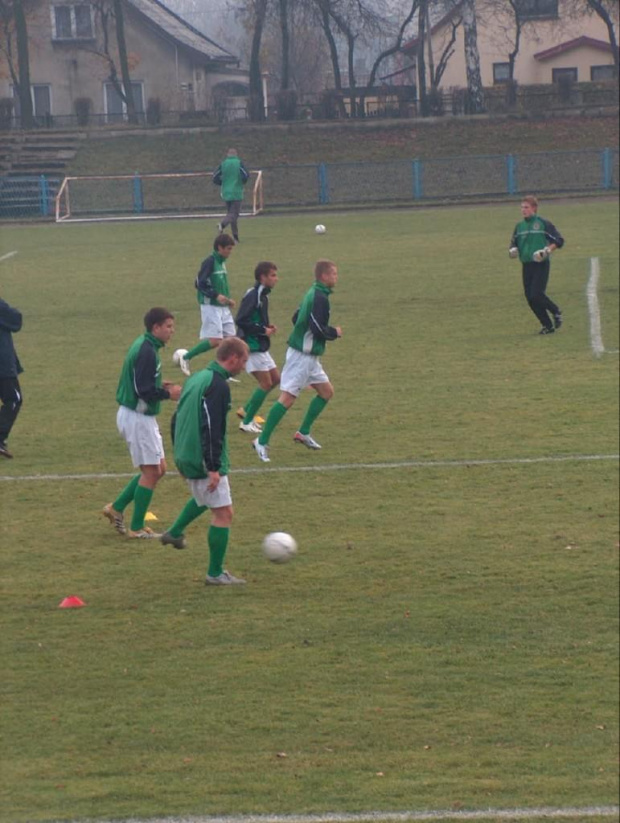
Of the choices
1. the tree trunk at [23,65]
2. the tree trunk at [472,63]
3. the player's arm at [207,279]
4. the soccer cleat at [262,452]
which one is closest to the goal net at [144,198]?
the tree trunk at [23,65]

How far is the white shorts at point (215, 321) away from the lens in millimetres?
16391

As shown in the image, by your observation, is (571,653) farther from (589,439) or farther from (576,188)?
(576,188)

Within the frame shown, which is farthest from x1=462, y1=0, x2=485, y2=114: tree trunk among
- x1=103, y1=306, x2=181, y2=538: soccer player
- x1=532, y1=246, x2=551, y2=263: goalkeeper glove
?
x1=103, y1=306, x2=181, y2=538: soccer player

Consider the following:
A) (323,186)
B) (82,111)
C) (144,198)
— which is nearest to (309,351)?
(323,186)

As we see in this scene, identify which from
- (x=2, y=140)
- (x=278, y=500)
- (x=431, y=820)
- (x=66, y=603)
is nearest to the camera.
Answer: (x=431, y=820)

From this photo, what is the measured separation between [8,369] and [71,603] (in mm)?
4165

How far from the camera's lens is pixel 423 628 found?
8.46 m

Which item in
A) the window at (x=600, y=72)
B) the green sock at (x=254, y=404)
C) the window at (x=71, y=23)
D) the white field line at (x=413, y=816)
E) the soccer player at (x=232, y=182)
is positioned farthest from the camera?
the window at (x=600, y=72)

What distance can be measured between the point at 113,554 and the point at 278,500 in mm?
1866

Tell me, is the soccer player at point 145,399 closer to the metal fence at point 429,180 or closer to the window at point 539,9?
the metal fence at point 429,180

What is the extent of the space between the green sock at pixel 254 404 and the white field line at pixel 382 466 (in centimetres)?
120

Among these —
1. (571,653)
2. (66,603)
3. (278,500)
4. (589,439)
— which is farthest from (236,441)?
(571,653)

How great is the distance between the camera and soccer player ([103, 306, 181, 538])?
9.74m

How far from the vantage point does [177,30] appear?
226 feet
